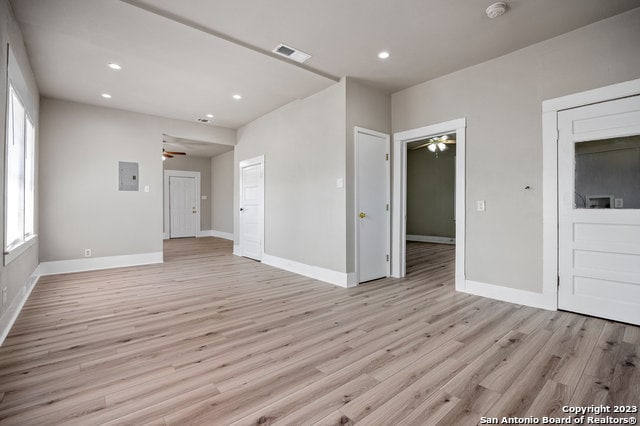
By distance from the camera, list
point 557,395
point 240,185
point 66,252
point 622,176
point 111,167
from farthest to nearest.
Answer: point 240,185, point 111,167, point 66,252, point 622,176, point 557,395

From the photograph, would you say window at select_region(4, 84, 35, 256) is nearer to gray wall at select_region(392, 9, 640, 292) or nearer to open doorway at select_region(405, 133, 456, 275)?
gray wall at select_region(392, 9, 640, 292)

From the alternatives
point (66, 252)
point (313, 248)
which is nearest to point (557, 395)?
point (313, 248)

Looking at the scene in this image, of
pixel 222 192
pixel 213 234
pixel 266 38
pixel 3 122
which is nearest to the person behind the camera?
pixel 3 122

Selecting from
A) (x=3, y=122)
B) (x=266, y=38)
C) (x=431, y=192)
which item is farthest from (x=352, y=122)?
(x=431, y=192)

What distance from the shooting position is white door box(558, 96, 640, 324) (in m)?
2.74

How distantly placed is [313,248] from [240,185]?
2832mm

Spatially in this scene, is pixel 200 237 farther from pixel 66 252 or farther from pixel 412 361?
pixel 412 361

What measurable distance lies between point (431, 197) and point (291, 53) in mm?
6847

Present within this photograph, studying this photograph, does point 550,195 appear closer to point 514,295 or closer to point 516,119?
point 516,119

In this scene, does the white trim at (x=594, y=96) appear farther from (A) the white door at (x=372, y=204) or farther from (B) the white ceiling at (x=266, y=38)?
(A) the white door at (x=372, y=204)

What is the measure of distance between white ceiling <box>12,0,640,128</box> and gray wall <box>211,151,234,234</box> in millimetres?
5032

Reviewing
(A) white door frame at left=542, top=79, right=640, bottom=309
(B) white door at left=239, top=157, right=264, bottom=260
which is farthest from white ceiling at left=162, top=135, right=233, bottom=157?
(A) white door frame at left=542, top=79, right=640, bottom=309

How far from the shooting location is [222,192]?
390 inches

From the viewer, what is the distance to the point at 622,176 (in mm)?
2822
